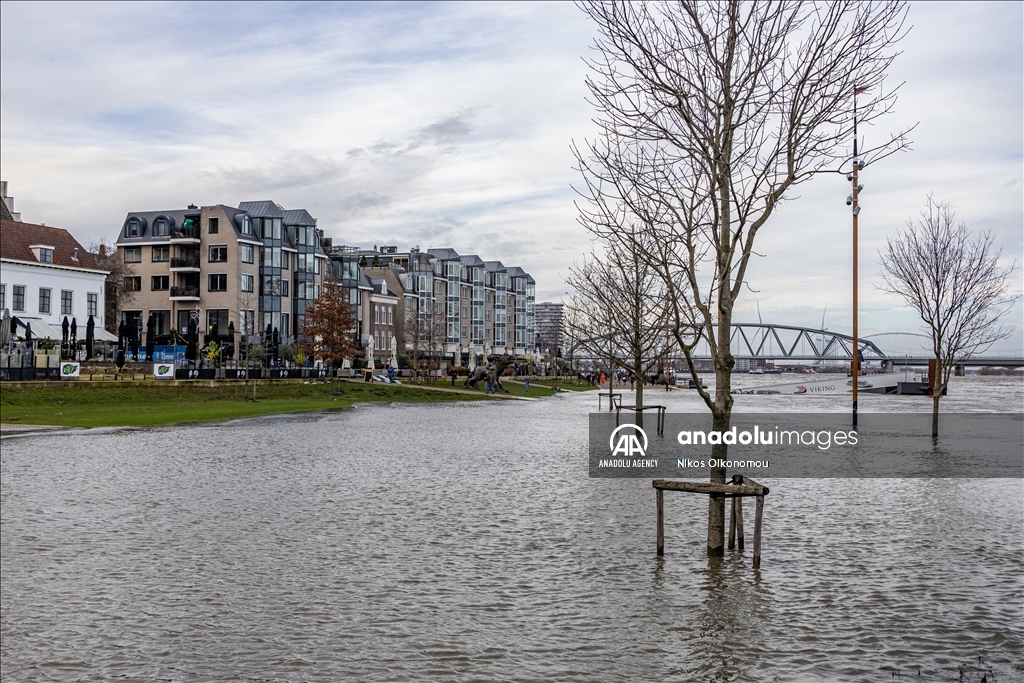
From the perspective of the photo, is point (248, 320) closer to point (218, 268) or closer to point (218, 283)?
point (218, 283)

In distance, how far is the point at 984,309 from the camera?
1249 inches

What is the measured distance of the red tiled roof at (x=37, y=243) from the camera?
211ft

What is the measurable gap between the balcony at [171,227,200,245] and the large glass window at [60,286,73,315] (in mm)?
19786

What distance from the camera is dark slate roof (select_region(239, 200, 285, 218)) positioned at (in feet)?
293

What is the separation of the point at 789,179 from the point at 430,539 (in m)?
6.68

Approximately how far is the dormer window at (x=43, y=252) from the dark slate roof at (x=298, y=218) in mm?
29238

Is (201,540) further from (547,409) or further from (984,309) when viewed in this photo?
(547,409)

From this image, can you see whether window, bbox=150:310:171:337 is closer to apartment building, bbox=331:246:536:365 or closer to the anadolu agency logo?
apartment building, bbox=331:246:536:365

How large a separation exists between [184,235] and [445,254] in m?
58.2

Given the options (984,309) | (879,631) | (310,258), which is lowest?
(879,631)

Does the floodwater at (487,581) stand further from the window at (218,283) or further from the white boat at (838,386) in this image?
the window at (218,283)

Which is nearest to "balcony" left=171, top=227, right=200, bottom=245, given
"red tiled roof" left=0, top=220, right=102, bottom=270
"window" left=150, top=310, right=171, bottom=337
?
"window" left=150, top=310, right=171, bottom=337

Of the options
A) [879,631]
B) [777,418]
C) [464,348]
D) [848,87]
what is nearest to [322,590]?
[879,631]

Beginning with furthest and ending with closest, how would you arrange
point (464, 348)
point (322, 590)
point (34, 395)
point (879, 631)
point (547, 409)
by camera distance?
point (464, 348) → point (547, 409) → point (34, 395) → point (322, 590) → point (879, 631)
